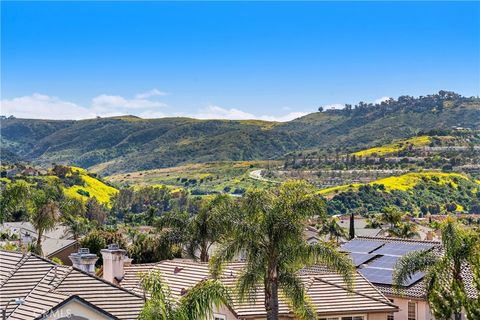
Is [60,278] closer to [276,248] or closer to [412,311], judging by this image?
[276,248]

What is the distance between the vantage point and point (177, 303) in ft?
57.6

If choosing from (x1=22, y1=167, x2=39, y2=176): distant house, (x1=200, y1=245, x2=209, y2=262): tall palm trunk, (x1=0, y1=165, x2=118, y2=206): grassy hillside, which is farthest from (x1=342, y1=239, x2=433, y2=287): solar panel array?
(x1=22, y1=167, x2=39, y2=176): distant house

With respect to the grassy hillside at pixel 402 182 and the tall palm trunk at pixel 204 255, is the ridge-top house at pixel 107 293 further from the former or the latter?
the grassy hillside at pixel 402 182

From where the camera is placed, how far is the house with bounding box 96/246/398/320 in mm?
24891

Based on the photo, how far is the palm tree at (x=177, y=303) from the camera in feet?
53.9

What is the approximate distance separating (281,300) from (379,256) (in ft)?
44.5

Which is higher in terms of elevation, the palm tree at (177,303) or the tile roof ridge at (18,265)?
the tile roof ridge at (18,265)

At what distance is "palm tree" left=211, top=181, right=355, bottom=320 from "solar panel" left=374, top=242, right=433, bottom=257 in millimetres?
15448

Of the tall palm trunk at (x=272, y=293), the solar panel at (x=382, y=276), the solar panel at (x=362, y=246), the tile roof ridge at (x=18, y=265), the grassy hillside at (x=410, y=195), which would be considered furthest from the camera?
the grassy hillside at (x=410, y=195)

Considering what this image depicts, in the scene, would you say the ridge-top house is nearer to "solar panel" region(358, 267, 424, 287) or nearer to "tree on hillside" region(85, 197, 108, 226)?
"solar panel" region(358, 267, 424, 287)

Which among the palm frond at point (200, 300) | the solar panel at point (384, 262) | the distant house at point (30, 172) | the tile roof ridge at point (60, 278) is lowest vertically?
the solar panel at point (384, 262)

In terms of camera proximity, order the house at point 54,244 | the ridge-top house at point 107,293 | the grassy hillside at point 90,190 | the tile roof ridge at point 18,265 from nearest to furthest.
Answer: the ridge-top house at point 107,293
the tile roof ridge at point 18,265
the house at point 54,244
the grassy hillside at point 90,190

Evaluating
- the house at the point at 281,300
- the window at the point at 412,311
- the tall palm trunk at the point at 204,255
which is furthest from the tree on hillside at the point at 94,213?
the window at the point at 412,311

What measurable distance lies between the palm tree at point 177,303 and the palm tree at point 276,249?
12.2ft
